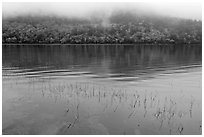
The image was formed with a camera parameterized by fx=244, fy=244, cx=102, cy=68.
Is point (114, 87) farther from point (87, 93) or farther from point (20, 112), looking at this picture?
point (20, 112)

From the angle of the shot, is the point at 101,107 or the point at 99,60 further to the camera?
the point at 99,60

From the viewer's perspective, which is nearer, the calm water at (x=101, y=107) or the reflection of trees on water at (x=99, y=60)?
the calm water at (x=101, y=107)

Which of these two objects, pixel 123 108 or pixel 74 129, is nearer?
pixel 74 129

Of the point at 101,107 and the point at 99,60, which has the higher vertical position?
the point at 101,107

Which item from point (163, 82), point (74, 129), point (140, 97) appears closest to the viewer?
point (74, 129)

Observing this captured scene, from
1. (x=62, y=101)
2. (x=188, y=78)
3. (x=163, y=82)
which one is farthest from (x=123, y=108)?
(x=188, y=78)

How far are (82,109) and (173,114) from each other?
23.7 ft

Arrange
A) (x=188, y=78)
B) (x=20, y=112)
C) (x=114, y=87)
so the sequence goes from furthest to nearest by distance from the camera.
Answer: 1. (x=188, y=78)
2. (x=114, y=87)
3. (x=20, y=112)

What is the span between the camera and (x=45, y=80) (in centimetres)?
3153

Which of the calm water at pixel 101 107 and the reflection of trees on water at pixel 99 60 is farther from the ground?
the calm water at pixel 101 107

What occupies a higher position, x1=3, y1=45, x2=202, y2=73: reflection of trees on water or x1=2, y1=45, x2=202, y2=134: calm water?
x1=2, y1=45, x2=202, y2=134: calm water

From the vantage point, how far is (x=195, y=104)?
867 inches

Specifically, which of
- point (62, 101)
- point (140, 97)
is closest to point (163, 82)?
point (140, 97)

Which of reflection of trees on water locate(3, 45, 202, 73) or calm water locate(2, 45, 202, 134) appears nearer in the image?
calm water locate(2, 45, 202, 134)
